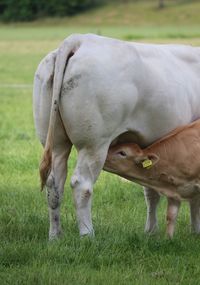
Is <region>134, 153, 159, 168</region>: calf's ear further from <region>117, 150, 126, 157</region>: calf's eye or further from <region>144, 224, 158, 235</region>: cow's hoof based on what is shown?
<region>144, 224, 158, 235</region>: cow's hoof

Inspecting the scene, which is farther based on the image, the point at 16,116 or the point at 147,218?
the point at 16,116

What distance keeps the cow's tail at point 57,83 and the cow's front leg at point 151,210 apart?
52.7 inches

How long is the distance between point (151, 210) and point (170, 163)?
0.71 m

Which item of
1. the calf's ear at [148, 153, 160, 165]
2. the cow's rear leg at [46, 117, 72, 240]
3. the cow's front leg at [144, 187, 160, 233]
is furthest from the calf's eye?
the cow's front leg at [144, 187, 160, 233]

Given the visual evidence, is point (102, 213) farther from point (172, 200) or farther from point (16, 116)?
point (16, 116)

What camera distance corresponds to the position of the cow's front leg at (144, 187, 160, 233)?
24.4 ft

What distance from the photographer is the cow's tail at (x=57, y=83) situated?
646cm

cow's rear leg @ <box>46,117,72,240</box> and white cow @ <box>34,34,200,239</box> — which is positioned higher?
white cow @ <box>34,34,200,239</box>

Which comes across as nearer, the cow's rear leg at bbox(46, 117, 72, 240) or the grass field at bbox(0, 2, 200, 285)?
the grass field at bbox(0, 2, 200, 285)

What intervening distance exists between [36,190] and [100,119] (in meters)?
2.95

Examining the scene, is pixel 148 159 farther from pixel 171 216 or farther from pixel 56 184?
pixel 56 184

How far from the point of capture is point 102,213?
8156mm

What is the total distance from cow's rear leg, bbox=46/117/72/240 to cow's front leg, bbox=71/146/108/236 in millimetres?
272

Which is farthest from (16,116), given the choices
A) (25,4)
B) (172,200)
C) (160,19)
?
(25,4)
